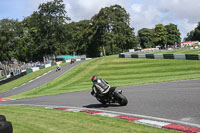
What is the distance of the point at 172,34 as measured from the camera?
132375mm

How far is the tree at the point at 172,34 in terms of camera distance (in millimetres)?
131125

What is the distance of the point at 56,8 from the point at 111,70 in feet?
152

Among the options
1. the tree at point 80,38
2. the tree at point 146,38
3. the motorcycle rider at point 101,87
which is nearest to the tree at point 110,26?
the tree at point 80,38

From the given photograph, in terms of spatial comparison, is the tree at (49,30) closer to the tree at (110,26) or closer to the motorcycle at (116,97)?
the tree at (110,26)

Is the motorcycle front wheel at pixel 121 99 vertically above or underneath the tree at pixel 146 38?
underneath

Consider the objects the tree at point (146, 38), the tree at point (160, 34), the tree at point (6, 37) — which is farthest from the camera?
the tree at point (146, 38)

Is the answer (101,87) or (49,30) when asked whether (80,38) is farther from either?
(101,87)

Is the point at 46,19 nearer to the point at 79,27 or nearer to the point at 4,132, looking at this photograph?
the point at 79,27

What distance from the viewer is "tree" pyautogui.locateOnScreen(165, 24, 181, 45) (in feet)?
430

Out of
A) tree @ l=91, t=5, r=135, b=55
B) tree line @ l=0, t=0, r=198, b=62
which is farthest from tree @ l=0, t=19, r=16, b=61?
tree @ l=91, t=5, r=135, b=55

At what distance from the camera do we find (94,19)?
84125 mm

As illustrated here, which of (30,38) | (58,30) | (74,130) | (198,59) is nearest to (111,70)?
(198,59)

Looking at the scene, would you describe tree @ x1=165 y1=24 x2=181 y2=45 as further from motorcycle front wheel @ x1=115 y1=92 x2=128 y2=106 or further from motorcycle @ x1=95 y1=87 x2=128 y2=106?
motorcycle front wheel @ x1=115 y1=92 x2=128 y2=106

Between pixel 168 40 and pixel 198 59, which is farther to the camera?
pixel 168 40
